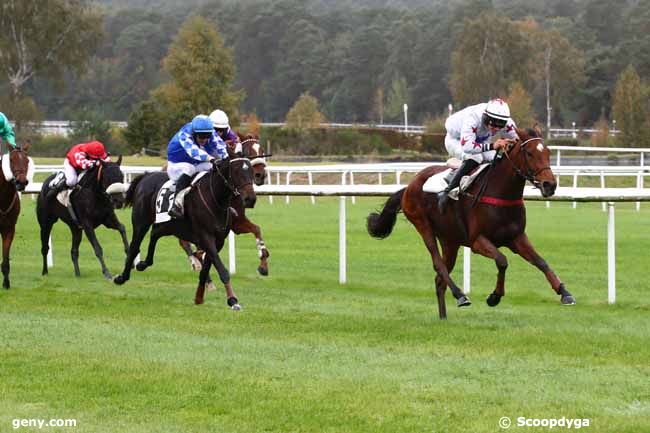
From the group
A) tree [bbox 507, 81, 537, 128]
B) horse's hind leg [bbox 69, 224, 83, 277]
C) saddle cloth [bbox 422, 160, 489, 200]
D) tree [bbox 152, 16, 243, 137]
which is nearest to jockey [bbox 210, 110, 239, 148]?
saddle cloth [bbox 422, 160, 489, 200]

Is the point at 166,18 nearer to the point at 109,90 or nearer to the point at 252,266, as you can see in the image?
the point at 109,90

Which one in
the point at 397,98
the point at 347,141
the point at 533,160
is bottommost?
the point at 347,141

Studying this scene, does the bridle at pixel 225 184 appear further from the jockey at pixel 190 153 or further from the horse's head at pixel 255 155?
the horse's head at pixel 255 155

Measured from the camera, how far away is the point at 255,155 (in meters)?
12.2

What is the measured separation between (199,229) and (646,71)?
58248 mm

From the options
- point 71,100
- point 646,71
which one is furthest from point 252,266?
point 71,100

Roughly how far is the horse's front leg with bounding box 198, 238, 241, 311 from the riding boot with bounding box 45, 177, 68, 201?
3.54m

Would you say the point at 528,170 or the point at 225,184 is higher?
the point at 528,170

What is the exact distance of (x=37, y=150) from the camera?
178 feet

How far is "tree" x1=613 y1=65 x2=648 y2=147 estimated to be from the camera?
46.9m

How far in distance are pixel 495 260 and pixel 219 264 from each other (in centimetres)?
253

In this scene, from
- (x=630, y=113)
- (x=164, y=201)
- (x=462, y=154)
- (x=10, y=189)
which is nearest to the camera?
(x=462, y=154)

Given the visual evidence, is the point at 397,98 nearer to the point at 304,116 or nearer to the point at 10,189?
the point at 304,116

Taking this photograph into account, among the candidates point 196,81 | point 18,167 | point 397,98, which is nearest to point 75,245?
point 18,167
